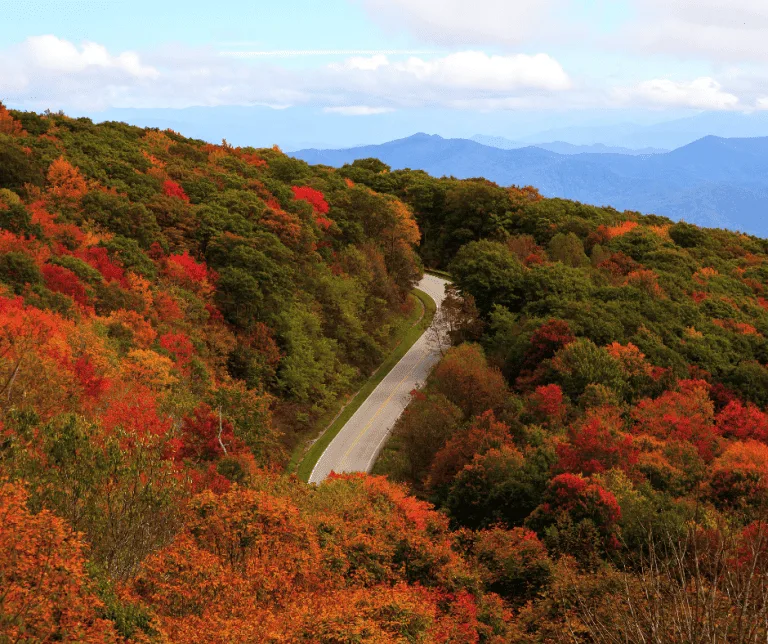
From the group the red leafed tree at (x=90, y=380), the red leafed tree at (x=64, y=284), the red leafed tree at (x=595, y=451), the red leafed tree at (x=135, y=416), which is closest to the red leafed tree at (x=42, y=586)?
the red leafed tree at (x=135, y=416)

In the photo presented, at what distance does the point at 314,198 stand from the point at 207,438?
38378 mm

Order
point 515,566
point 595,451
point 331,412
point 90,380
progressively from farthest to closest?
point 331,412, point 595,451, point 90,380, point 515,566

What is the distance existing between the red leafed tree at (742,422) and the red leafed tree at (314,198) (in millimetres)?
36497

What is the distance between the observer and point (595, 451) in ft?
109

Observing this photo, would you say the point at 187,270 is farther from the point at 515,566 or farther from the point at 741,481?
the point at 741,481

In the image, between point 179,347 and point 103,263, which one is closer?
point 179,347

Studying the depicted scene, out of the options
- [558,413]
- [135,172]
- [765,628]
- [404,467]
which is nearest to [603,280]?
[558,413]

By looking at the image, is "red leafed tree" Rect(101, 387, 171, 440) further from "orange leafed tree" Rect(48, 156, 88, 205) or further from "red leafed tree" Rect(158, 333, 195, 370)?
"orange leafed tree" Rect(48, 156, 88, 205)

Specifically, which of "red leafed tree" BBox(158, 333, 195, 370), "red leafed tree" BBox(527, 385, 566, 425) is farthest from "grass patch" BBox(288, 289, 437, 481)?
"red leafed tree" BBox(527, 385, 566, 425)

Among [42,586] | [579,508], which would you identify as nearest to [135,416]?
[42,586]

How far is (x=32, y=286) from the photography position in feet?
113

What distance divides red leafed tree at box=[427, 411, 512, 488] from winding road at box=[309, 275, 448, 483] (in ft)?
23.0

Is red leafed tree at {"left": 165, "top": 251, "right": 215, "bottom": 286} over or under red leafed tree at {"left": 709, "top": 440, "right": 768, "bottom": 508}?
over

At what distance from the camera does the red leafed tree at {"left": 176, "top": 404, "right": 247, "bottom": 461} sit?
29.5 meters
